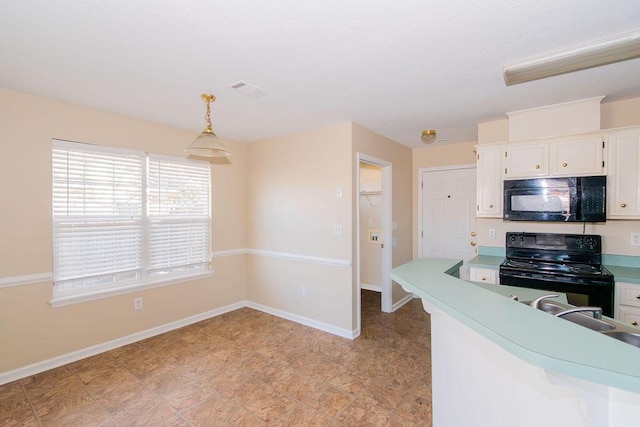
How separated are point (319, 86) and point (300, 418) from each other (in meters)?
2.55

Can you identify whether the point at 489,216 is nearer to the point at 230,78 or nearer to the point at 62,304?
the point at 230,78

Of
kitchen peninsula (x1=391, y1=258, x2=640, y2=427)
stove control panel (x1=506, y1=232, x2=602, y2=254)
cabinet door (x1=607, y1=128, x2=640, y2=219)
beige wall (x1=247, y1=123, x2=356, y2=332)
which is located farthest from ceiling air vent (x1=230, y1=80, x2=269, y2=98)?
cabinet door (x1=607, y1=128, x2=640, y2=219)

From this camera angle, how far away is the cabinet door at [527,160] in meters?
2.95

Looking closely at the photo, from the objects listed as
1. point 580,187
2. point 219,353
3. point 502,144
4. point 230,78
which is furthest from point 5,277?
point 580,187

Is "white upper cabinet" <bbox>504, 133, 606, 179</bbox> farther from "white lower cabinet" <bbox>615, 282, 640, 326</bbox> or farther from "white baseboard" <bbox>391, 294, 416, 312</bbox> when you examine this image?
"white baseboard" <bbox>391, 294, 416, 312</bbox>

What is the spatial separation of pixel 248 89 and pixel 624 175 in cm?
340

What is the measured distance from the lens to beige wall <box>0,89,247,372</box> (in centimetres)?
257

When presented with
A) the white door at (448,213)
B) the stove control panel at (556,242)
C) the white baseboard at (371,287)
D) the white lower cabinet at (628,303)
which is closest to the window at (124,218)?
the white baseboard at (371,287)

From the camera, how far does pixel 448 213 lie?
15.2ft

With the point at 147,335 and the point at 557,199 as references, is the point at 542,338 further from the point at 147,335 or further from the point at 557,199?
A: the point at 147,335

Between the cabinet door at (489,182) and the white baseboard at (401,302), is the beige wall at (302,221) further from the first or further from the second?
the cabinet door at (489,182)

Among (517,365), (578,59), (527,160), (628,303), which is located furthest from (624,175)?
(517,365)

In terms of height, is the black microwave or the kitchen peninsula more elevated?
the black microwave

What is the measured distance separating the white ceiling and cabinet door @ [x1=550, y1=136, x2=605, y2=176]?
414mm
